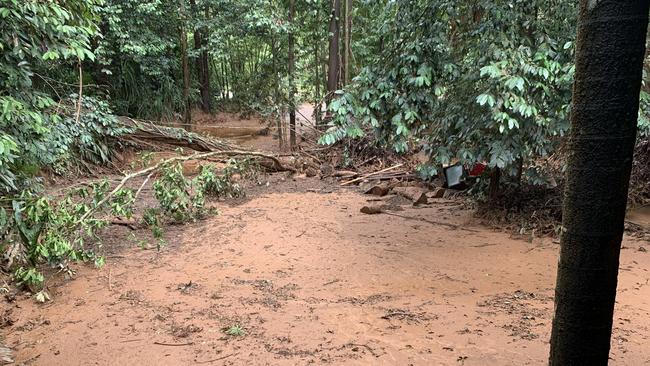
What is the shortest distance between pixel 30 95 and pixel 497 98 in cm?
478

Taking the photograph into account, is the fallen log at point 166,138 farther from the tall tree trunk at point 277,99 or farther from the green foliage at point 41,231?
the green foliage at point 41,231

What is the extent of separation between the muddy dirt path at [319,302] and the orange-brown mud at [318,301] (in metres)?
0.02

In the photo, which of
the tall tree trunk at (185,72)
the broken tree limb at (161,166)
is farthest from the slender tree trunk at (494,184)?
the tall tree trunk at (185,72)

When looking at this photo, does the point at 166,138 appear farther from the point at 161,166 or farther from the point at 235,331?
the point at 235,331

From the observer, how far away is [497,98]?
16.6 ft

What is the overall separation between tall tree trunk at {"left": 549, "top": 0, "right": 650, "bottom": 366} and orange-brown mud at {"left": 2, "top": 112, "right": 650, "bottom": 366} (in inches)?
82.7

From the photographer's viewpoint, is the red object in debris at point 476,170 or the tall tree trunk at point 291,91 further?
the tall tree trunk at point 291,91

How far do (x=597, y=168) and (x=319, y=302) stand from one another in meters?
3.78

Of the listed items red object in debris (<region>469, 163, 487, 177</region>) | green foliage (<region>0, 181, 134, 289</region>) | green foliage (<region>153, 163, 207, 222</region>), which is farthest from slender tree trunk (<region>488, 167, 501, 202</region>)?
green foliage (<region>0, 181, 134, 289</region>)

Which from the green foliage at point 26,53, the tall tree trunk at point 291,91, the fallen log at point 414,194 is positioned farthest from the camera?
the tall tree trunk at point 291,91

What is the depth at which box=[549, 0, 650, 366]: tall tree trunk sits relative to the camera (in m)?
1.40

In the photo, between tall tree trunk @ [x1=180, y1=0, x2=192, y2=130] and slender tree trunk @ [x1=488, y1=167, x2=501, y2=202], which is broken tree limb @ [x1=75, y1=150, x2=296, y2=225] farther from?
slender tree trunk @ [x1=488, y1=167, x2=501, y2=202]

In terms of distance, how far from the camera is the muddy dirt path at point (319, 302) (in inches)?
150

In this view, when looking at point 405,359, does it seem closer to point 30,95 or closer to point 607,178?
point 607,178
